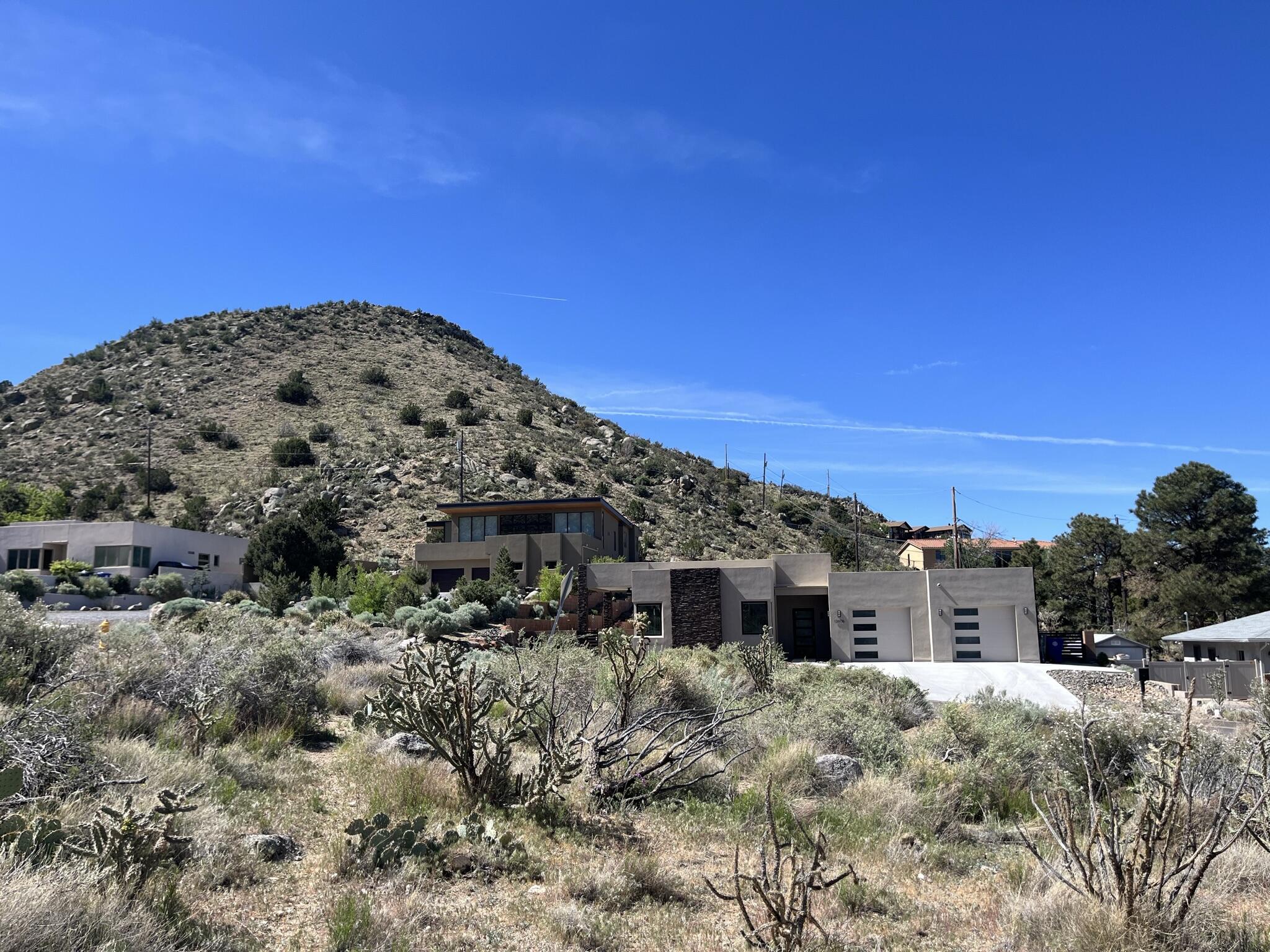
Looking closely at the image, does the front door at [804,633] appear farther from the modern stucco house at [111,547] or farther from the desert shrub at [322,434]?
the desert shrub at [322,434]

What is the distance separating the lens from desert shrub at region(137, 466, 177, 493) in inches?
2120

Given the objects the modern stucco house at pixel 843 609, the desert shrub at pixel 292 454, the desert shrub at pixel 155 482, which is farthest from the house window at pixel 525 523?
the desert shrub at pixel 155 482

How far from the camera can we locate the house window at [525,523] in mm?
42375

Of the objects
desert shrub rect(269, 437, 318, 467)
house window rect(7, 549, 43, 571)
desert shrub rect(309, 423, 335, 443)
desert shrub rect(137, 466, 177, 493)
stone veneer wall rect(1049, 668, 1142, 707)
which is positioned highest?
desert shrub rect(309, 423, 335, 443)

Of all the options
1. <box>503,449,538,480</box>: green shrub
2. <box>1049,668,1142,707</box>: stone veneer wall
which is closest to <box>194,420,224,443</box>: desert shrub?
<box>503,449,538,480</box>: green shrub

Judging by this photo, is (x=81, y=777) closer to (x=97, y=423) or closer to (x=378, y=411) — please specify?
(x=378, y=411)

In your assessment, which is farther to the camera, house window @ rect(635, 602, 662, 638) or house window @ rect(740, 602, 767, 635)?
house window @ rect(635, 602, 662, 638)

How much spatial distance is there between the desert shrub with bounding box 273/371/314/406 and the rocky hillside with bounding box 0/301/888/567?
211 mm

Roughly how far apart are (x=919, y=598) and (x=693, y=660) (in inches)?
666

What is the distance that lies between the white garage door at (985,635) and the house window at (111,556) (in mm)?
39010

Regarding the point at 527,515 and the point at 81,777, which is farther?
the point at 527,515

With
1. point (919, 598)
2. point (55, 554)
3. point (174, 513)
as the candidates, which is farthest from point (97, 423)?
point (919, 598)

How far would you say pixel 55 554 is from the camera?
42.8 m

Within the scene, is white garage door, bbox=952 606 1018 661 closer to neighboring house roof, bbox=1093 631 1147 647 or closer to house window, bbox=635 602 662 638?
neighboring house roof, bbox=1093 631 1147 647
